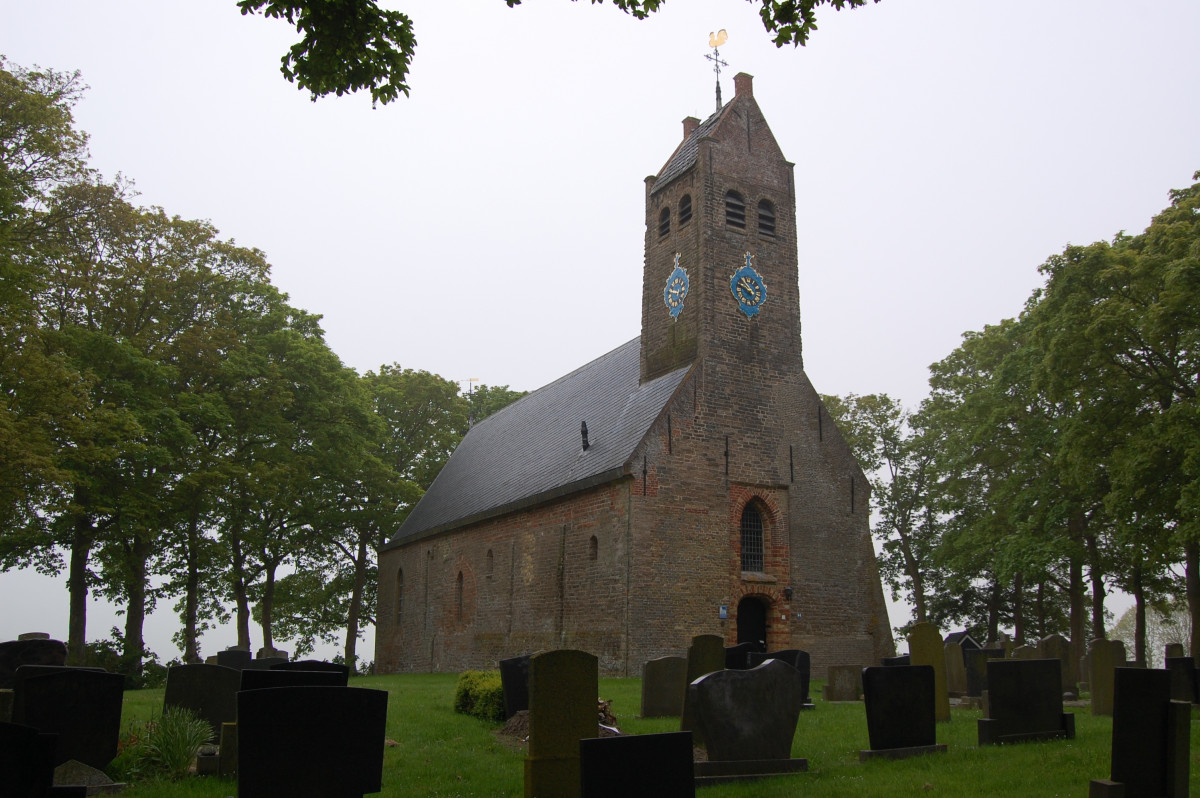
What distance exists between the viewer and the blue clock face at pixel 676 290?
76.7ft

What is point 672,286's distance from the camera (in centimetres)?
2394

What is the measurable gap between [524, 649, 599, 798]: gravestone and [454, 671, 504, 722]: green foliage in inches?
201

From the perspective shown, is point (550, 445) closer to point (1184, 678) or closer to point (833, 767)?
point (1184, 678)

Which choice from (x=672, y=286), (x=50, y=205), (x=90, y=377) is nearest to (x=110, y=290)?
(x=50, y=205)

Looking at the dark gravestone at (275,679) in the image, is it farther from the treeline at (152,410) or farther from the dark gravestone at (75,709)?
the treeline at (152,410)

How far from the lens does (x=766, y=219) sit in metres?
24.2

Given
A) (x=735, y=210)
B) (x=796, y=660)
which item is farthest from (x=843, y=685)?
(x=735, y=210)

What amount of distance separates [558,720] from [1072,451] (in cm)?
1764

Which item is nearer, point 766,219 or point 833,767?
point 833,767

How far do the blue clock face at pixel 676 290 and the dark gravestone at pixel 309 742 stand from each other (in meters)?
18.5

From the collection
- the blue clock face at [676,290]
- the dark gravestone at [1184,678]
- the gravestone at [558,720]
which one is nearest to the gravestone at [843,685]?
the dark gravestone at [1184,678]

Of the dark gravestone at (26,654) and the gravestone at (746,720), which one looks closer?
the gravestone at (746,720)

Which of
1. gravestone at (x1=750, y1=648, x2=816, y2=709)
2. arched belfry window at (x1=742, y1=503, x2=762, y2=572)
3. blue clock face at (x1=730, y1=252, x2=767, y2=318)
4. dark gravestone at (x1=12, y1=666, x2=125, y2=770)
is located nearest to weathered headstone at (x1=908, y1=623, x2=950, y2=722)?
gravestone at (x1=750, y1=648, x2=816, y2=709)

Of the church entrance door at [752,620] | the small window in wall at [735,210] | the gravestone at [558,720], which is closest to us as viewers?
the gravestone at [558,720]
